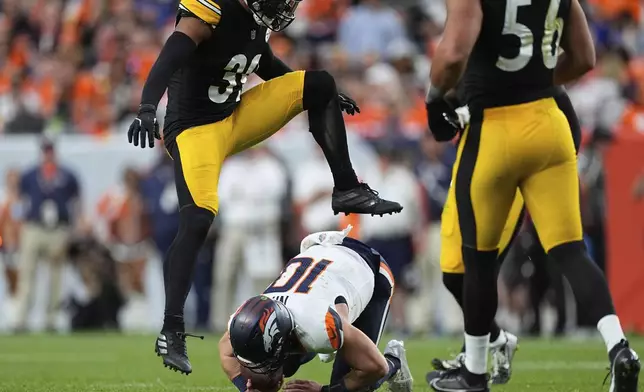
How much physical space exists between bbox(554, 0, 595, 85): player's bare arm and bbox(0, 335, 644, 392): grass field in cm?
169

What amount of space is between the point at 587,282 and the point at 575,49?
3.73ft

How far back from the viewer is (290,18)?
6.47 m

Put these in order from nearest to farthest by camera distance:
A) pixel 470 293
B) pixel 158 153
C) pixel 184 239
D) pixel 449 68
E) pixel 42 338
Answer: pixel 449 68
pixel 470 293
pixel 184 239
pixel 42 338
pixel 158 153

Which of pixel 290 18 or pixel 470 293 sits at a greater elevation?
pixel 290 18

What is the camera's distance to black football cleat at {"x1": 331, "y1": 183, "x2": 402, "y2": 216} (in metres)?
A: 6.38

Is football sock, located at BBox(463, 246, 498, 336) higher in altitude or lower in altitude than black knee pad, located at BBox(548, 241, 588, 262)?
lower

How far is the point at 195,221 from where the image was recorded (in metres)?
6.21

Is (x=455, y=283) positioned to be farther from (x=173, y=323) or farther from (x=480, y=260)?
(x=173, y=323)

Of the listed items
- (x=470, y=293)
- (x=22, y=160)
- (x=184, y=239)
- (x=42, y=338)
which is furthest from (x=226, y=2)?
(x=22, y=160)

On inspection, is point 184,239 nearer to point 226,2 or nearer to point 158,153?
point 226,2

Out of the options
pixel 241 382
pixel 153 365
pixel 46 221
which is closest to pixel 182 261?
pixel 241 382

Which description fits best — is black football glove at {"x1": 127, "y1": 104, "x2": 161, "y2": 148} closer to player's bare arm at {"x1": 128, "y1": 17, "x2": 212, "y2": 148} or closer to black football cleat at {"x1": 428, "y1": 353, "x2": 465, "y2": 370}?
player's bare arm at {"x1": 128, "y1": 17, "x2": 212, "y2": 148}

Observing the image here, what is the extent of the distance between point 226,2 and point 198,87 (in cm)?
47

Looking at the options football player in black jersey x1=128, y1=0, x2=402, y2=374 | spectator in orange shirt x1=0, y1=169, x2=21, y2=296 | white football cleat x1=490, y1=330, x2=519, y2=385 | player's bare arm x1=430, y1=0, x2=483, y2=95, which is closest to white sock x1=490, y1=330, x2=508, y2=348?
white football cleat x1=490, y1=330, x2=519, y2=385
